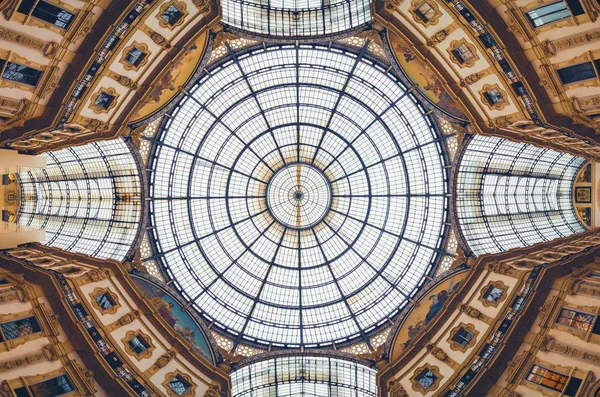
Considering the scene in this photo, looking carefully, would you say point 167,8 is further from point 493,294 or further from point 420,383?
point 420,383

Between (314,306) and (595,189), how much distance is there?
72.9 feet

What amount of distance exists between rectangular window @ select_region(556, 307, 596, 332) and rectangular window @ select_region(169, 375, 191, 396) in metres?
20.8

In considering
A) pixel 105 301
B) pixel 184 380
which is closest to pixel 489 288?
pixel 184 380

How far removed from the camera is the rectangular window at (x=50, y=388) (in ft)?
60.6

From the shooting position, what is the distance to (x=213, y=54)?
84.8 feet

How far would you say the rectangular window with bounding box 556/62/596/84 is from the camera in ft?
55.3

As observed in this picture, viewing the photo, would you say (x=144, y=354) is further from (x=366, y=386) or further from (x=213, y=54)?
(x=213, y=54)

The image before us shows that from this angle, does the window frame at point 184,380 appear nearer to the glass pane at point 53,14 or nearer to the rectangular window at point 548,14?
the glass pane at point 53,14

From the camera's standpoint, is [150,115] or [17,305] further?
[150,115]

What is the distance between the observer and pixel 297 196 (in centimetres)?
3353

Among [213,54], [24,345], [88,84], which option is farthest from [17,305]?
[213,54]

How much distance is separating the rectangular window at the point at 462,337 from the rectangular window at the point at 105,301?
20217 mm

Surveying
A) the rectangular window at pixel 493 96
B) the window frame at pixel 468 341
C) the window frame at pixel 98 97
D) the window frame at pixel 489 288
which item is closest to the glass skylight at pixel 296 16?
the window frame at pixel 98 97

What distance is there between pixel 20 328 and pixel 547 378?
24.0m
